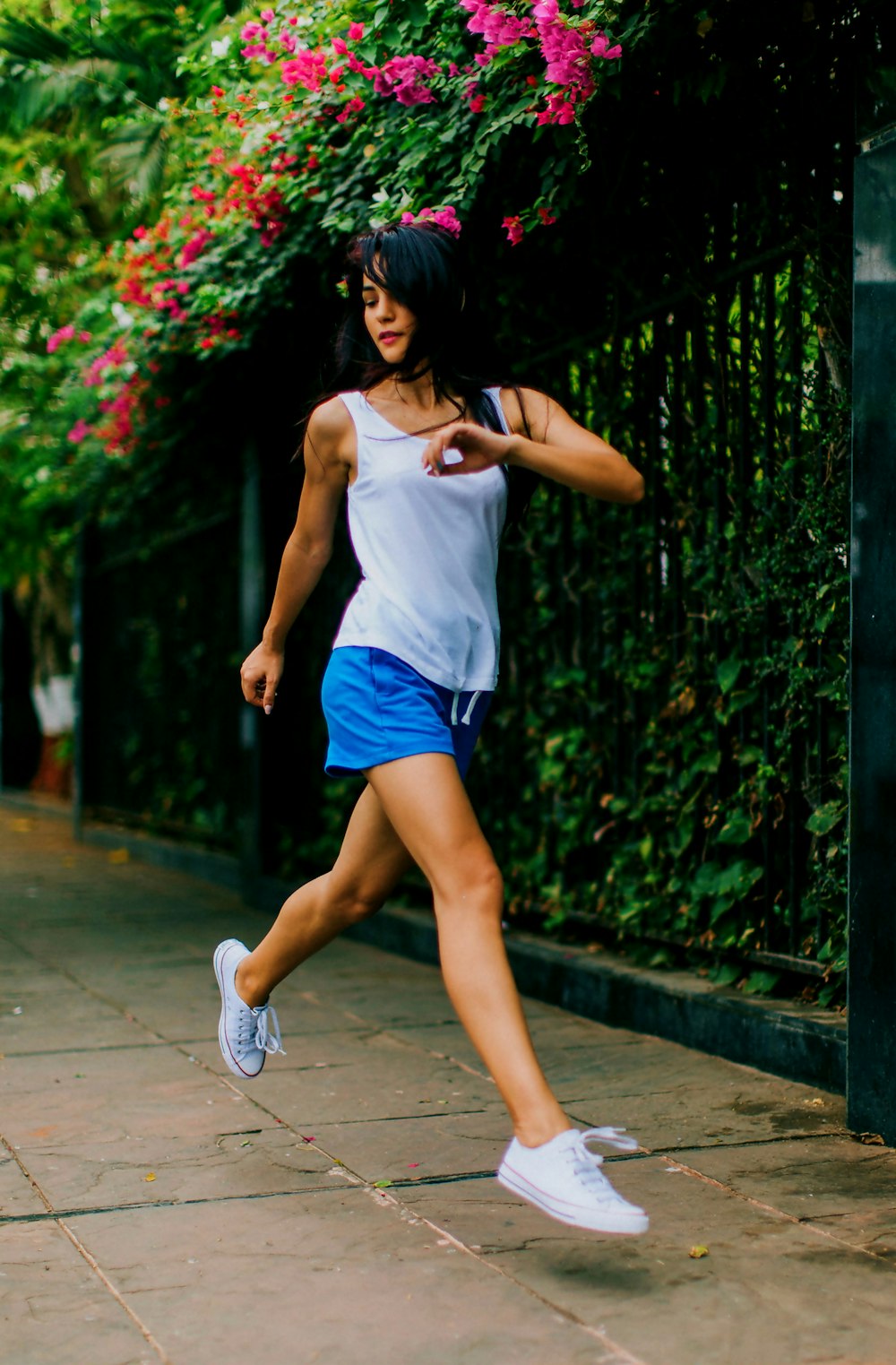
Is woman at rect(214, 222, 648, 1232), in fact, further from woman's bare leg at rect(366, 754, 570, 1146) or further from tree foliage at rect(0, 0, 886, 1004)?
tree foliage at rect(0, 0, 886, 1004)

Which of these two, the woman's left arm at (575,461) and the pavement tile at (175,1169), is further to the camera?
the pavement tile at (175,1169)

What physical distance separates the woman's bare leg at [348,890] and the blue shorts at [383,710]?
19 centimetres

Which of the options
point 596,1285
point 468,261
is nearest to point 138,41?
point 468,261

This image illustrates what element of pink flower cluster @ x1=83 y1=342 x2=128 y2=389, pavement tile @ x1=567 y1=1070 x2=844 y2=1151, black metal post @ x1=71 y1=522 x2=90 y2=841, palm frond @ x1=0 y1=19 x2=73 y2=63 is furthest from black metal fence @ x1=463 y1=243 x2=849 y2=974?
black metal post @ x1=71 y1=522 x2=90 y2=841

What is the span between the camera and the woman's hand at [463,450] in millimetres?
2709

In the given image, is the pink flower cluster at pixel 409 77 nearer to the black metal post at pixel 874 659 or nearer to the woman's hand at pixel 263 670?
the black metal post at pixel 874 659

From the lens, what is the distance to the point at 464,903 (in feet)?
9.59

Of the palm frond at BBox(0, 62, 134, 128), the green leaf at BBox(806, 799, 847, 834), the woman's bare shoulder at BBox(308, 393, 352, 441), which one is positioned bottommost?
the green leaf at BBox(806, 799, 847, 834)

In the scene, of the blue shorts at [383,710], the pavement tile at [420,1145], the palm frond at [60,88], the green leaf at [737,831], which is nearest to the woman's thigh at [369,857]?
the blue shorts at [383,710]

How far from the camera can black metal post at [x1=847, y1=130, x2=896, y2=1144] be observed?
3641 millimetres

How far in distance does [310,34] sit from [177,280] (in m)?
1.88

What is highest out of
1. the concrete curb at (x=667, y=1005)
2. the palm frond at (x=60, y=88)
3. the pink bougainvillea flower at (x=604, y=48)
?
the palm frond at (x=60, y=88)

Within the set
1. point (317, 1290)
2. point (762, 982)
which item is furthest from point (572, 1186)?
point (762, 982)

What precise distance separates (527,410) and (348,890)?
1.09m
